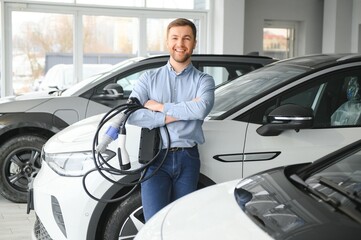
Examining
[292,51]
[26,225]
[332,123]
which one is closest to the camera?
[332,123]

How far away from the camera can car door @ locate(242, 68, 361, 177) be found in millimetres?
3418

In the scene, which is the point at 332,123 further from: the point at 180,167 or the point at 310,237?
the point at 310,237

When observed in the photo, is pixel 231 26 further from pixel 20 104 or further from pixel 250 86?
pixel 250 86

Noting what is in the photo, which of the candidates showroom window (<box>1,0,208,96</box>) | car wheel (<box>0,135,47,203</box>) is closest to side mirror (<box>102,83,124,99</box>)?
car wheel (<box>0,135,47,203</box>)

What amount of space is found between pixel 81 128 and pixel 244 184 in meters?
1.67

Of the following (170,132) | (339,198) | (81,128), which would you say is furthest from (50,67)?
(339,198)

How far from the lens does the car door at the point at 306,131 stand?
3.42 meters

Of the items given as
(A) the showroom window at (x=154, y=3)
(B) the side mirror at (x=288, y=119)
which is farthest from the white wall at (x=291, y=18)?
(B) the side mirror at (x=288, y=119)

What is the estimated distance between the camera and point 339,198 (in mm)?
2098

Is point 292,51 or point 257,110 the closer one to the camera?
point 257,110

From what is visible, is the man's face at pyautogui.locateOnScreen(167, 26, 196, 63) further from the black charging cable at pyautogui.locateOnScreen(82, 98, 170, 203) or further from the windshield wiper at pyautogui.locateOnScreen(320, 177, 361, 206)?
the windshield wiper at pyautogui.locateOnScreen(320, 177, 361, 206)

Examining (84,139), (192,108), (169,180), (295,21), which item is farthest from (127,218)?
(295,21)

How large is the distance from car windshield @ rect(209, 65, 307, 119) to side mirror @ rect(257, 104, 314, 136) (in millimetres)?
344

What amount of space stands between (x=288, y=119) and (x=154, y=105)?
85 centimetres
